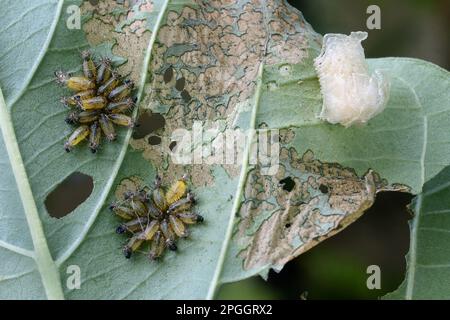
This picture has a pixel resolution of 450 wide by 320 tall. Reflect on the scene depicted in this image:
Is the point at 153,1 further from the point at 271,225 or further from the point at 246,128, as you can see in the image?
the point at 271,225

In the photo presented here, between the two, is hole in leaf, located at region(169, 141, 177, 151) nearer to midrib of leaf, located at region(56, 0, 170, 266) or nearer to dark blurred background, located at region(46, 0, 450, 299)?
midrib of leaf, located at region(56, 0, 170, 266)

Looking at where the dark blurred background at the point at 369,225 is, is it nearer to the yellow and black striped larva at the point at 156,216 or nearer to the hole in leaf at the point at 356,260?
the hole in leaf at the point at 356,260

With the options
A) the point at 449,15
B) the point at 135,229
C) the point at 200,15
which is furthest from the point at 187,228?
the point at 449,15

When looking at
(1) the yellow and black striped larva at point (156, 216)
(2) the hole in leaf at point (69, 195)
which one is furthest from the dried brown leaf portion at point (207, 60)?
(2) the hole in leaf at point (69, 195)

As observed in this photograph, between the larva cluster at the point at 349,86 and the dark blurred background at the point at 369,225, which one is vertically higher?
the larva cluster at the point at 349,86

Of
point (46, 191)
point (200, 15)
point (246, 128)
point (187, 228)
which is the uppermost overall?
point (200, 15)

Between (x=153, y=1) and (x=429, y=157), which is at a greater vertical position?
(x=153, y=1)

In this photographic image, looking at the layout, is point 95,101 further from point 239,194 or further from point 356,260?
point 356,260
